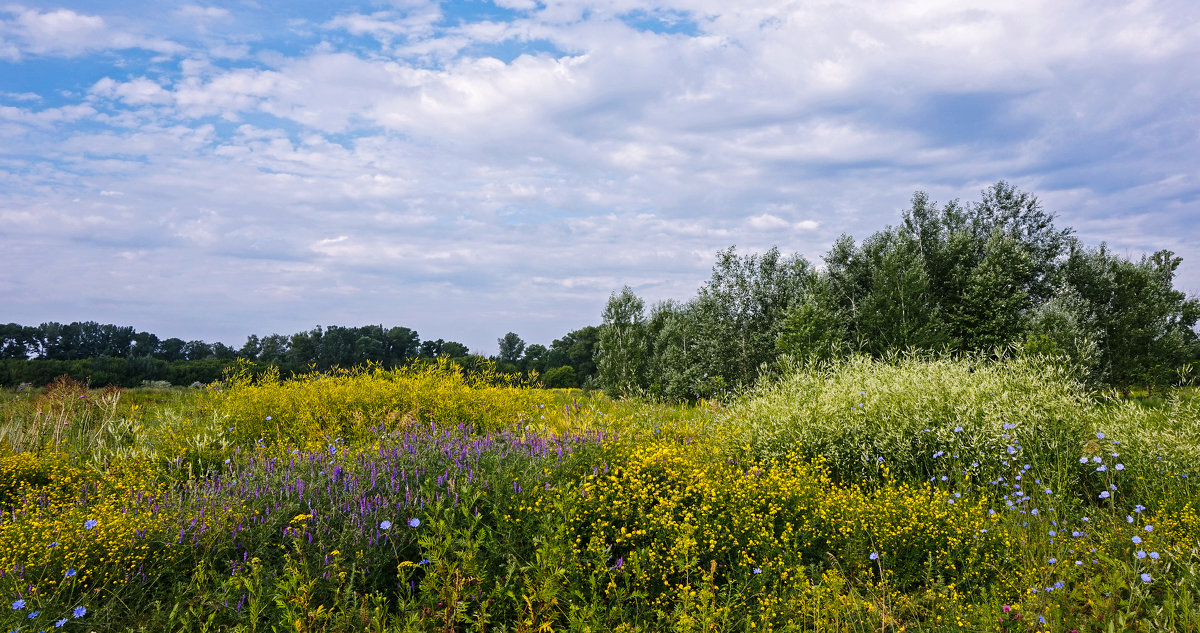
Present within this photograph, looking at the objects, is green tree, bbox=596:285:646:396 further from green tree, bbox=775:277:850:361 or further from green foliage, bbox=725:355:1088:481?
green foliage, bbox=725:355:1088:481

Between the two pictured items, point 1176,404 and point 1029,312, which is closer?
point 1176,404

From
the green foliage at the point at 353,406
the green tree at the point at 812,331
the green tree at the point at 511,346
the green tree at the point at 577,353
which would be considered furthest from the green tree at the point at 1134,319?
the green tree at the point at 511,346

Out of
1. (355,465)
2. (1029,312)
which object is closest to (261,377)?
(355,465)

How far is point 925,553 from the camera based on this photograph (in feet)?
13.7

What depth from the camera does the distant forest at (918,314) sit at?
1585 cm

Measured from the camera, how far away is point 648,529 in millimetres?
3840

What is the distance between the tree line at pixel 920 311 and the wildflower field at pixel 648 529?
30.0 ft

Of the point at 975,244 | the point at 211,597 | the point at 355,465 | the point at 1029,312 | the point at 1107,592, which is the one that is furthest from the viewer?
the point at 975,244

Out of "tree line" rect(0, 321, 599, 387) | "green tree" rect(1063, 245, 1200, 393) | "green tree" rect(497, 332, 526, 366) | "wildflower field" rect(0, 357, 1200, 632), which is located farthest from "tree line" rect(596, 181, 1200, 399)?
"green tree" rect(497, 332, 526, 366)

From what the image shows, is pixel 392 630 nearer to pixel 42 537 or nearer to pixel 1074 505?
pixel 42 537

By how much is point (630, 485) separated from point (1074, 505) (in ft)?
12.6

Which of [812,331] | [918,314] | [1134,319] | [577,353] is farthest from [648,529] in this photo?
[577,353]

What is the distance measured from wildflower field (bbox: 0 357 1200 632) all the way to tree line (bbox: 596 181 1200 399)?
9.15m

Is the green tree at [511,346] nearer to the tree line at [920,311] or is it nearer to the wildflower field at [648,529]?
the tree line at [920,311]
